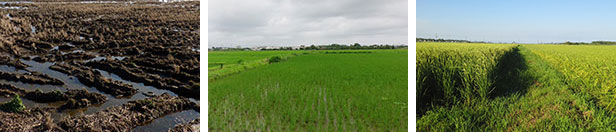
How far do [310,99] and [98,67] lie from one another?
4320 millimetres

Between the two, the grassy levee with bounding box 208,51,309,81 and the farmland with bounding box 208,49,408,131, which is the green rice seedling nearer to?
A: the farmland with bounding box 208,49,408,131

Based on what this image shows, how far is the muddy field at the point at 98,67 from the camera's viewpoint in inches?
175

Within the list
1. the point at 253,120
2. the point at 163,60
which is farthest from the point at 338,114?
the point at 163,60

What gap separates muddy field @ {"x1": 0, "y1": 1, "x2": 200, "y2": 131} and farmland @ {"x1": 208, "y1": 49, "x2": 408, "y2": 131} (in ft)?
2.08

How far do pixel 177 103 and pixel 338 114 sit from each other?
2.44m

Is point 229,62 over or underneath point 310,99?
over

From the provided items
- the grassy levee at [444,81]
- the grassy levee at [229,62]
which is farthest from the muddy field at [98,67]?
the grassy levee at [444,81]

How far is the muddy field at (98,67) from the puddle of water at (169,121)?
13mm

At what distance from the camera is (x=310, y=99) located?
221 inches

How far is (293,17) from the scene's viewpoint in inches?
259

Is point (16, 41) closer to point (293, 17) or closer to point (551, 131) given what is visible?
point (293, 17)

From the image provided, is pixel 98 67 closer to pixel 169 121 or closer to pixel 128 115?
pixel 128 115

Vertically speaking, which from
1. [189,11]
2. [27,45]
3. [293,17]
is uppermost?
[189,11]

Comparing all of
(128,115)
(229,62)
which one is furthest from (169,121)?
(229,62)
